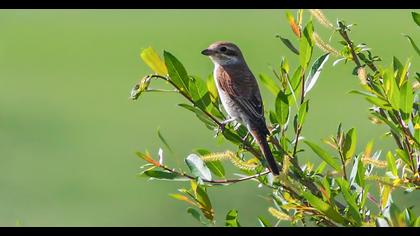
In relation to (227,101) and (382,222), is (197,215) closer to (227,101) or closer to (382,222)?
(382,222)

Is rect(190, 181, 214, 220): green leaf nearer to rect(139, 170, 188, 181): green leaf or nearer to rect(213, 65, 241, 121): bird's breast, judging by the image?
rect(139, 170, 188, 181): green leaf

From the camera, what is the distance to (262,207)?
901 centimetres

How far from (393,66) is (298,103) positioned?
19 cm

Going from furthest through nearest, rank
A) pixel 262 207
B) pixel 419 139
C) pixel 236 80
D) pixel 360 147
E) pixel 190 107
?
pixel 360 147 < pixel 262 207 < pixel 236 80 < pixel 190 107 < pixel 419 139

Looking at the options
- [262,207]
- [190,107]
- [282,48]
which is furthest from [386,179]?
[282,48]

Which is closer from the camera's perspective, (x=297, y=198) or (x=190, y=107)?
(x=297, y=198)

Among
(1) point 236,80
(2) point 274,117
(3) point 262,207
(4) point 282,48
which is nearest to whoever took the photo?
(2) point 274,117

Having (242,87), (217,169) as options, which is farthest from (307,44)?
(242,87)

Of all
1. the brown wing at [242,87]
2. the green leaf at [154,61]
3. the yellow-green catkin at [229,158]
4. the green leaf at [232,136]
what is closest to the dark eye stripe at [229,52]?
the brown wing at [242,87]

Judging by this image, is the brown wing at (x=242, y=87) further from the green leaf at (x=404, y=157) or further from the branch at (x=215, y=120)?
the green leaf at (x=404, y=157)

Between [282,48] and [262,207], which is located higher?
[282,48]

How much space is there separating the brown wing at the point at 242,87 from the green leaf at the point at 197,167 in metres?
1.78

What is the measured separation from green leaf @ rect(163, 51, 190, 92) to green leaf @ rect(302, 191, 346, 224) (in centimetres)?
35

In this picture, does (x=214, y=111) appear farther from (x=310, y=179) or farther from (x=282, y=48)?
(x=282, y=48)
